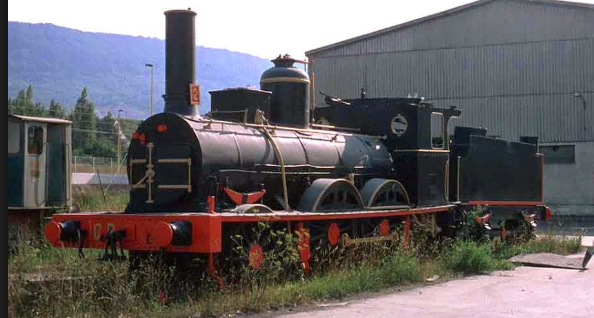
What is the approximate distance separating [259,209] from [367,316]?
2277 mm

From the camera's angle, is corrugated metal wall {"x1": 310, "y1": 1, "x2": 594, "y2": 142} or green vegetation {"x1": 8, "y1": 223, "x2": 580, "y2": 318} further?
corrugated metal wall {"x1": 310, "y1": 1, "x2": 594, "y2": 142}

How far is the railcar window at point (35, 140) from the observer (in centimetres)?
1478

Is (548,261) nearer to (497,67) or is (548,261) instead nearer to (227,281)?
(227,281)

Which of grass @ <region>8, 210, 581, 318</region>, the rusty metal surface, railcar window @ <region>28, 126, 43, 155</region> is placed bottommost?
the rusty metal surface

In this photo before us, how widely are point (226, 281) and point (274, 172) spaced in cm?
203

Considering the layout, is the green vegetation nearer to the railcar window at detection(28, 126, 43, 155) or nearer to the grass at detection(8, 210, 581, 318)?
the grass at detection(8, 210, 581, 318)

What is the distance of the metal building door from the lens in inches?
573

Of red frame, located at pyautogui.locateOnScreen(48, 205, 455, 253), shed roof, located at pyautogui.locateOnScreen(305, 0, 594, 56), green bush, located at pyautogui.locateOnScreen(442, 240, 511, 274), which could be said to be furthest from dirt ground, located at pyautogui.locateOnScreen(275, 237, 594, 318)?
shed roof, located at pyautogui.locateOnScreen(305, 0, 594, 56)

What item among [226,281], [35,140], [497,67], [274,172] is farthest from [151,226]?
[497,67]

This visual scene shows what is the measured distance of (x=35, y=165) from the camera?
14.8 metres

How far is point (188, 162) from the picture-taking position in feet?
31.3

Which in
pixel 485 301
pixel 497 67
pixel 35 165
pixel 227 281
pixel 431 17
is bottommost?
pixel 485 301

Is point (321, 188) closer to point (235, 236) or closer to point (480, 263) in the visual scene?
point (235, 236)

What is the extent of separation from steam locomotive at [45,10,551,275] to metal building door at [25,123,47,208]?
5248mm
